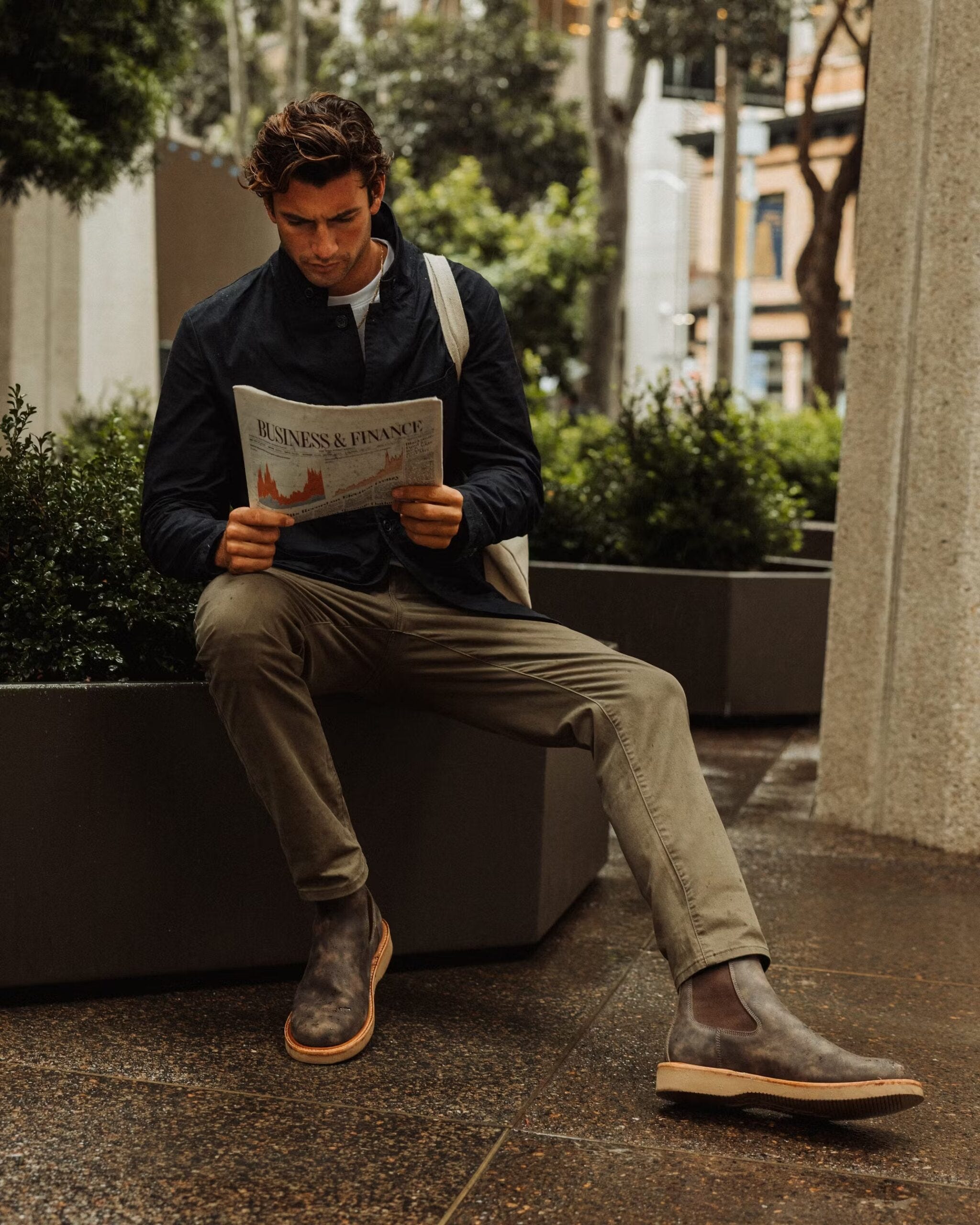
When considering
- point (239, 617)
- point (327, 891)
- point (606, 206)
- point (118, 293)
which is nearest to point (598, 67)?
point (606, 206)

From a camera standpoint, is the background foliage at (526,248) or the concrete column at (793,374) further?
the concrete column at (793,374)

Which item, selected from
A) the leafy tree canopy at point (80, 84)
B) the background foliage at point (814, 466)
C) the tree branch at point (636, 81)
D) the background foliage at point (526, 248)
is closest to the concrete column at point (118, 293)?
the leafy tree canopy at point (80, 84)

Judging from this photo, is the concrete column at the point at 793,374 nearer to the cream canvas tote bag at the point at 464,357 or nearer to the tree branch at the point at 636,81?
the tree branch at the point at 636,81

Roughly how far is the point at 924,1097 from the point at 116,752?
69.7 inches

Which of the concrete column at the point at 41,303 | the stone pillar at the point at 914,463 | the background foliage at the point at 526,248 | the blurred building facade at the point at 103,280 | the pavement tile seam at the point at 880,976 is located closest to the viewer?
the pavement tile seam at the point at 880,976

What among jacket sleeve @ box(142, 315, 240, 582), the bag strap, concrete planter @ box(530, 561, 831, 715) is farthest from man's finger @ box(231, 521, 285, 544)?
concrete planter @ box(530, 561, 831, 715)

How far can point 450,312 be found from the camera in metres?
3.48

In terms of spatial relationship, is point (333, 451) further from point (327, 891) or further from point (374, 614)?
point (327, 891)

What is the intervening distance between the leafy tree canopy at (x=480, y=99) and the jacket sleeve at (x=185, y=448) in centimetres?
2640

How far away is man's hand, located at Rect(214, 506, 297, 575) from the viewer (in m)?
3.14

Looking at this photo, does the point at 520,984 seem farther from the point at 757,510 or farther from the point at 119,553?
the point at 757,510

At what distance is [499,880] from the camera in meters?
3.74

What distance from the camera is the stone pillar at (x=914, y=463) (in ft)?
16.1

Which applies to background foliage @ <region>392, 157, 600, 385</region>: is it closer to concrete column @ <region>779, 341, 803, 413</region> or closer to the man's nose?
the man's nose
